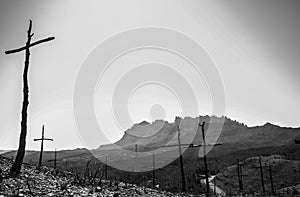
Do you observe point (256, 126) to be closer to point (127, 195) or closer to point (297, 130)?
point (297, 130)

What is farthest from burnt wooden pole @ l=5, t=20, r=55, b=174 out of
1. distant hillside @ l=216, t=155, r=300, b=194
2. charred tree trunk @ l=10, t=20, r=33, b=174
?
distant hillside @ l=216, t=155, r=300, b=194

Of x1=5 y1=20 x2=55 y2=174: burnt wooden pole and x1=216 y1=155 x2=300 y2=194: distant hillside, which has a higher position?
x1=5 y1=20 x2=55 y2=174: burnt wooden pole

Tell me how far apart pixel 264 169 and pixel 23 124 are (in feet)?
164

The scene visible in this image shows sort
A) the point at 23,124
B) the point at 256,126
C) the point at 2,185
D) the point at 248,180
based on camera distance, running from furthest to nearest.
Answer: the point at 256,126 → the point at 248,180 → the point at 23,124 → the point at 2,185

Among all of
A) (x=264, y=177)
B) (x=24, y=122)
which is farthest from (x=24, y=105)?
(x=264, y=177)

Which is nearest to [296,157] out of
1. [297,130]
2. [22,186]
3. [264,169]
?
[264,169]

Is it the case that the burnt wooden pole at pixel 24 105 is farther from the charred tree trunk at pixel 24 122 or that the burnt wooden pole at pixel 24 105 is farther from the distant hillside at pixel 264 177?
the distant hillside at pixel 264 177

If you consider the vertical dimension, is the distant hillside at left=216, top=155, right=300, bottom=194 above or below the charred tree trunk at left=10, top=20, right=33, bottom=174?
below

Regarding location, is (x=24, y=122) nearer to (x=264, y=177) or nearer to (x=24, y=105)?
(x=24, y=105)

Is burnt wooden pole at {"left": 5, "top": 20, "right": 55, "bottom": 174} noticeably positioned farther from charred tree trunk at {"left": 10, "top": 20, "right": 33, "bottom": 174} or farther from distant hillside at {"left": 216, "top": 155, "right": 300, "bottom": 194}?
distant hillside at {"left": 216, "top": 155, "right": 300, "bottom": 194}

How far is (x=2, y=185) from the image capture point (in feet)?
43.9

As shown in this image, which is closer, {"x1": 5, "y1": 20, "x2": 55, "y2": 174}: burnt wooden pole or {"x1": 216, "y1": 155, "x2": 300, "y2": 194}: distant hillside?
{"x1": 5, "y1": 20, "x2": 55, "y2": 174}: burnt wooden pole

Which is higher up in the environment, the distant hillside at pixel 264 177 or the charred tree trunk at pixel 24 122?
the charred tree trunk at pixel 24 122

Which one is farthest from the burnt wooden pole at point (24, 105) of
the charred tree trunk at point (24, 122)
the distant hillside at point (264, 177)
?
the distant hillside at point (264, 177)
